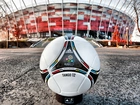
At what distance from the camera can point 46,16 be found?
138ft

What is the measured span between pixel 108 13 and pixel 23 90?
4578 cm

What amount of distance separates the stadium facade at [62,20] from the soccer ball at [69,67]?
40417mm

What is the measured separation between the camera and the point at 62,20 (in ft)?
138

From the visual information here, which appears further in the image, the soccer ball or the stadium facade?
the stadium facade

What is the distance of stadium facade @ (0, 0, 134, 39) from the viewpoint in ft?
136

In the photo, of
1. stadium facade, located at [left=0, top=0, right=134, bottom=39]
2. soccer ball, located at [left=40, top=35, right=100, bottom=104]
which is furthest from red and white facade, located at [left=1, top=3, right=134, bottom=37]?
soccer ball, located at [left=40, top=35, right=100, bottom=104]

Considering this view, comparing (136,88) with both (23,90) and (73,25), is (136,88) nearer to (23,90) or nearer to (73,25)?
(23,90)

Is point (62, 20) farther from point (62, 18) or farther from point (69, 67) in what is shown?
point (69, 67)

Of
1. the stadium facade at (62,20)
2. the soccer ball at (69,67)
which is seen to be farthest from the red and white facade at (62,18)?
the soccer ball at (69,67)

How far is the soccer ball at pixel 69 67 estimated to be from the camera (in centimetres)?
174

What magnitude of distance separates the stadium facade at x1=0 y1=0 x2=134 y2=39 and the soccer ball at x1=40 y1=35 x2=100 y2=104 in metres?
40.4

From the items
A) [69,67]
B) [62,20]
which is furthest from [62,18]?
[69,67]

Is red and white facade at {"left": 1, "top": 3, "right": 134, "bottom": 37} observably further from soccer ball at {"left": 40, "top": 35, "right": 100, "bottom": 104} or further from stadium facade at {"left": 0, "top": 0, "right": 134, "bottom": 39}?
soccer ball at {"left": 40, "top": 35, "right": 100, "bottom": 104}

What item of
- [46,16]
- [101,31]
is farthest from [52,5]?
[101,31]
